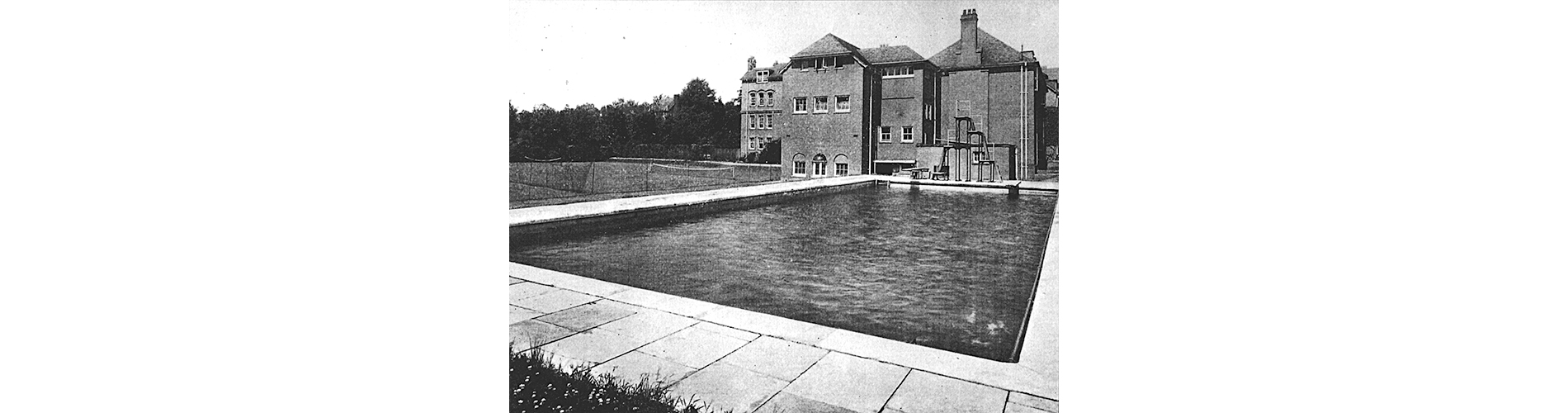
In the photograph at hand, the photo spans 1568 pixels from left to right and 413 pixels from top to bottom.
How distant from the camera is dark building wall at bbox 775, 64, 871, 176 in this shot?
2.76 meters

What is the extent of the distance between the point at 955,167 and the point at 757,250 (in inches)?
24.8

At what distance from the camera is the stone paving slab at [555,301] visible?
120 inches

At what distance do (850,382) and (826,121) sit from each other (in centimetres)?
77

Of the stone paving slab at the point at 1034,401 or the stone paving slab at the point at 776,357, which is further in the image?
the stone paving slab at the point at 776,357

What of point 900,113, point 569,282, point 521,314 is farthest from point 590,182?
point 900,113

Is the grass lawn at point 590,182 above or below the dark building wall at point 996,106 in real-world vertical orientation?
below

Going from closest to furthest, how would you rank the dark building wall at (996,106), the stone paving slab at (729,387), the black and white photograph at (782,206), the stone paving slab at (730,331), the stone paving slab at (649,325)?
1. the black and white photograph at (782,206)
2. the dark building wall at (996,106)
3. the stone paving slab at (729,387)
4. the stone paving slab at (730,331)
5. the stone paving slab at (649,325)

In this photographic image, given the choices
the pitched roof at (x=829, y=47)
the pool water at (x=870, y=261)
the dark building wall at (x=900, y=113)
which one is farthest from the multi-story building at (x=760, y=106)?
the dark building wall at (x=900, y=113)

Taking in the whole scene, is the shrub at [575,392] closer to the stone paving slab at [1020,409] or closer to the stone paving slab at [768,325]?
the stone paving slab at [768,325]

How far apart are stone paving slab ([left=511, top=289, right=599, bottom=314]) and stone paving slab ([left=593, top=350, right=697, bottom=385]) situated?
0.24m

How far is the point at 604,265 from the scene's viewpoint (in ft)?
10.1

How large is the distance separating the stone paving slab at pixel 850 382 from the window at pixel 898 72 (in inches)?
30.9
